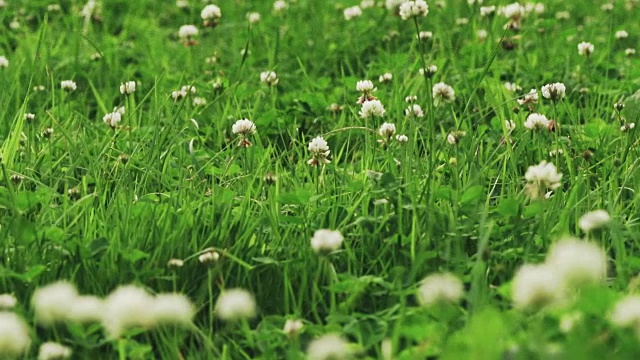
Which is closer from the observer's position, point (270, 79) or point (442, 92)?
point (442, 92)

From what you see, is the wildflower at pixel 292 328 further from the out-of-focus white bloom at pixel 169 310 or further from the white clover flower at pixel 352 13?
the white clover flower at pixel 352 13

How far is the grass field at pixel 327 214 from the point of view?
1.81 meters

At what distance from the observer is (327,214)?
2686 millimetres

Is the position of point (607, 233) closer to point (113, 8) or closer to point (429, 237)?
point (429, 237)

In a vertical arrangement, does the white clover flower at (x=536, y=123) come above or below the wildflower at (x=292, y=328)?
below

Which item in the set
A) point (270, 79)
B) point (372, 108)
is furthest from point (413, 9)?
point (270, 79)

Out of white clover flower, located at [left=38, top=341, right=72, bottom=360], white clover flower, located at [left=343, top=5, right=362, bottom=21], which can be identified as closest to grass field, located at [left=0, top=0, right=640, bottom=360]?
white clover flower, located at [left=38, top=341, right=72, bottom=360]

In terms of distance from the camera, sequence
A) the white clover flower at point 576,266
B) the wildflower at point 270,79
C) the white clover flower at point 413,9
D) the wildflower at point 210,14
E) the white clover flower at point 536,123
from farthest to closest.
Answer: the wildflower at point 210,14
the wildflower at point 270,79
the white clover flower at point 536,123
the white clover flower at point 413,9
the white clover flower at point 576,266

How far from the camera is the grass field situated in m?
1.81

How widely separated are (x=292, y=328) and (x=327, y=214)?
2.35ft

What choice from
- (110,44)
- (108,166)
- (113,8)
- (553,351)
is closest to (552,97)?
(108,166)

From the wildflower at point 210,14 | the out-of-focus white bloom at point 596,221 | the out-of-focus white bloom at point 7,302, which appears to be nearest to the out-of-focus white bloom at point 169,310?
the out-of-focus white bloom at point 7,302

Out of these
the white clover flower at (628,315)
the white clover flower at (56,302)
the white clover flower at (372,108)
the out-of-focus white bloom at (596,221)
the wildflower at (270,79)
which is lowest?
the wildflower at (270,79)

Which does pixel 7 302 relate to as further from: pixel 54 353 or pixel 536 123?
pixel 536 123
